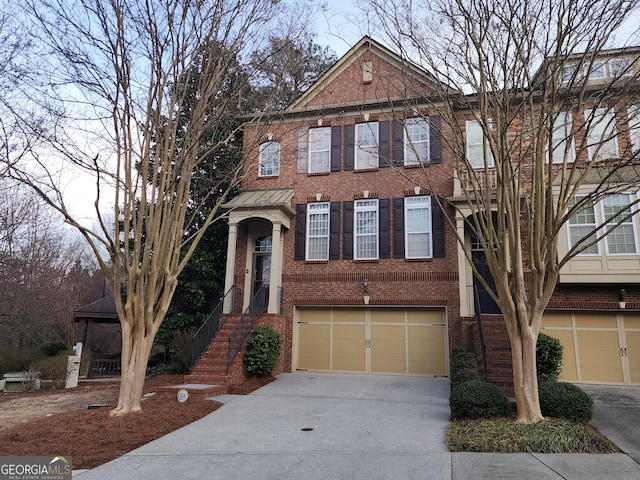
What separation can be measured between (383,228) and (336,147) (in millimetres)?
3291

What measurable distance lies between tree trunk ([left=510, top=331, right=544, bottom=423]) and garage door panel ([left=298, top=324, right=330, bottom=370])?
731cm

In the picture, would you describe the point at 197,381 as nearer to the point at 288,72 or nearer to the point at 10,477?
the point at 10,477

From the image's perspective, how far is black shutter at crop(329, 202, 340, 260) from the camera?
13789 mm

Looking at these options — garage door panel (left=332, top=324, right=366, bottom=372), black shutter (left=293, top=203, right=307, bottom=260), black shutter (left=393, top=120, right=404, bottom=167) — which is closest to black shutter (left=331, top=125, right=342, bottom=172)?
black shutter (left=293, top=203, right=307, bottom=260)

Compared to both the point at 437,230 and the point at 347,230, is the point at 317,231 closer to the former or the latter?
the point at 347,230

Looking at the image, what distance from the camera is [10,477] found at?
16.3 feet

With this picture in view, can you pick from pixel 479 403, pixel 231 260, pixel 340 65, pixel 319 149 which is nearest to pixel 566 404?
pixel 479 403

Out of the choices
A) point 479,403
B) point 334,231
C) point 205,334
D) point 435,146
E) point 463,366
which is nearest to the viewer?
point 479,403

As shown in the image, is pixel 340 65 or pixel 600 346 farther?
pixel 340 65

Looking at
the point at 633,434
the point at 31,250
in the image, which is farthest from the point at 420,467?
the point at 31,250

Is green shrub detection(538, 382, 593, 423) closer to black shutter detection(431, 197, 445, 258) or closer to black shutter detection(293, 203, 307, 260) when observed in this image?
black shutter detection(431, 197, 445, 258)

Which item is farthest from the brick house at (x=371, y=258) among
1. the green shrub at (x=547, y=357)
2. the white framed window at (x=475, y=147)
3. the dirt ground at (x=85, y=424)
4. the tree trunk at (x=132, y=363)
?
the tree trunk at (x=132, y=363)

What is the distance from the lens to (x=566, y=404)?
666cm

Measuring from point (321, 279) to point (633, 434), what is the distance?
8.75 meters
